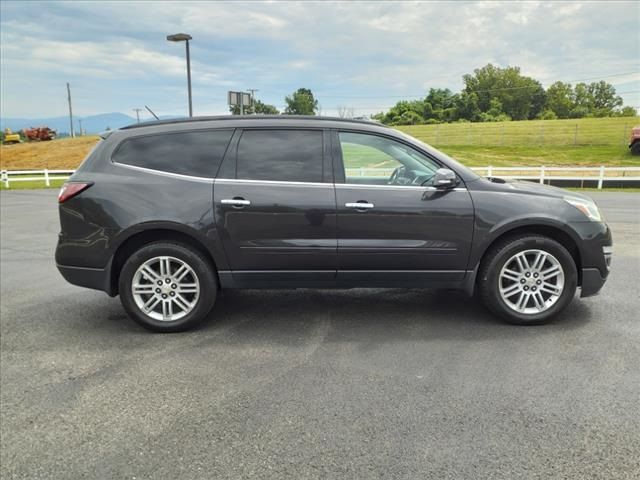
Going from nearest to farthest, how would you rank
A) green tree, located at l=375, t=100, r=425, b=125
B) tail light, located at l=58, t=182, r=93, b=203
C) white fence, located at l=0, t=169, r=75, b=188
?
tail light, located at l=58, t=182, r=93, b=203, white fence, located at l=0, t=169, r=75, b=188, green tree, located at l=375, t=100, r=425, b=125

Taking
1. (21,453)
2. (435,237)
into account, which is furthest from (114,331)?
(435,237)

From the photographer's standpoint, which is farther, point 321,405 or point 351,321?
point 351,321

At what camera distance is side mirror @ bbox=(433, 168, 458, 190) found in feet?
13.7

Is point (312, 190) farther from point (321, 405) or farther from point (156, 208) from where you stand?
point (321, 405)

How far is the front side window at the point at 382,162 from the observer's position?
4324mm

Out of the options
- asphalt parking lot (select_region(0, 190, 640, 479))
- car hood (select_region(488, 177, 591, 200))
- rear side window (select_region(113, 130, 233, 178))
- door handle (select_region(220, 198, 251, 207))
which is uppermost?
rear side window (select_region(113, 130, 233, 178))

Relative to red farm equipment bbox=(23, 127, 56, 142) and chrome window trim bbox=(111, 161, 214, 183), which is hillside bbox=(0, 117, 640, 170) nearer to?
red farm equipment bbox=(23, 127, 56, 142)

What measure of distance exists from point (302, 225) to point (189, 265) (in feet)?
3.31

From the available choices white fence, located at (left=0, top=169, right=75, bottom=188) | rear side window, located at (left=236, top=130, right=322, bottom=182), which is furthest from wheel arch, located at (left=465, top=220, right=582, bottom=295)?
white fence, located at (left=0, top=169, right=75, bottom=188)

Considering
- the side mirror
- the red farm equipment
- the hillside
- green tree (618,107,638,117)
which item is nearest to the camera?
the side mirror

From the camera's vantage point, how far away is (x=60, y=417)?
301cm

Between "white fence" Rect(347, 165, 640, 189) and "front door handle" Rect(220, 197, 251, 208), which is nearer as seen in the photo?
"front door handle" Rect(220, 197, 251, 208)

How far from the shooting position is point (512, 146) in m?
42.2

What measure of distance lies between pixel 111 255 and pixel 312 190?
1794 mm
